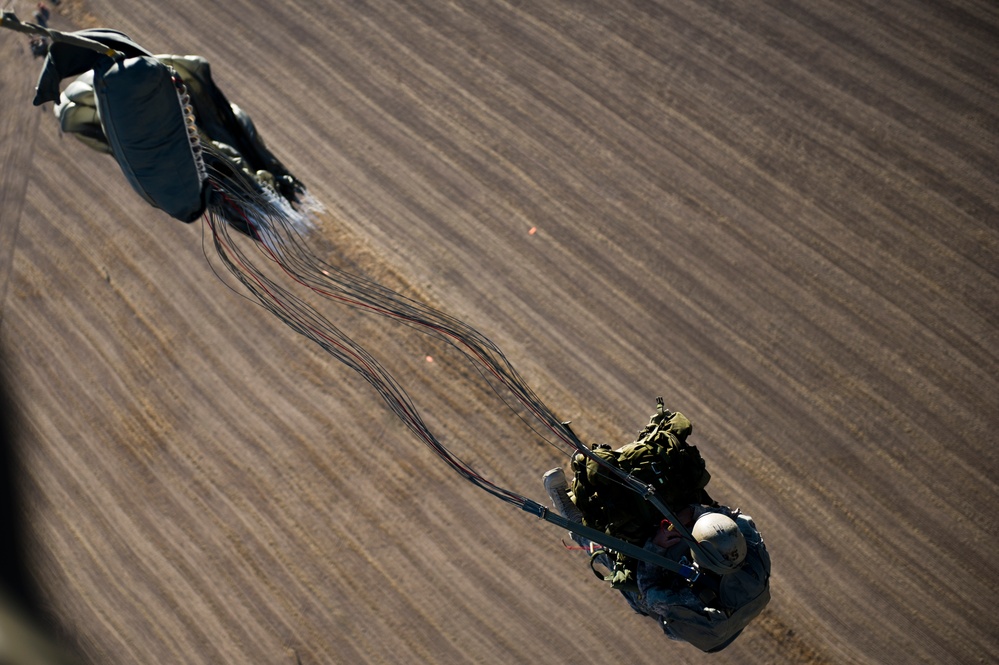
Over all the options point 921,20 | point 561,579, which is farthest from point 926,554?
point 921,20

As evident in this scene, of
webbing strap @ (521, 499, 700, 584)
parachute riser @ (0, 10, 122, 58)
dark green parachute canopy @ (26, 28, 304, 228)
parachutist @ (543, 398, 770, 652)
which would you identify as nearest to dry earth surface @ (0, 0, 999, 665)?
dark green parachute canopy @ (26, 28, 304, 228)

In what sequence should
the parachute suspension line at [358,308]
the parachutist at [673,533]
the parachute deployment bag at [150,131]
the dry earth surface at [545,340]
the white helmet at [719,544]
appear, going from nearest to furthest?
the white helmet at [719,544]
the parachutist at [673,533]
the parachute deployment bag at [150,131]
the dry earth surface at [545,340]
the parachute suspension line at [358,308]

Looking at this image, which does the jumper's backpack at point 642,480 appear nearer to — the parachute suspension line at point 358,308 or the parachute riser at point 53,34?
the parachute suspension line at point 358,308

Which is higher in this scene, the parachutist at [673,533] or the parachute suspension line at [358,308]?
the parachutist at [673,533]

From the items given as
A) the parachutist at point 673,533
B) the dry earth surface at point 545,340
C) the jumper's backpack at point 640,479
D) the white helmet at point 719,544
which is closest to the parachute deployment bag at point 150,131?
the dry earth surface at point 545,340

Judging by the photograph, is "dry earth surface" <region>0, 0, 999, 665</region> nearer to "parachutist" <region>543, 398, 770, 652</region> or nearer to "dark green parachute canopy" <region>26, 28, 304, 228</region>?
"dark green parachute canopy" <region>26, 28, 304, 228</region>

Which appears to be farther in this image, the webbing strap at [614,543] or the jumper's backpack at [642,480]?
the jumper's backpack at [642,480]

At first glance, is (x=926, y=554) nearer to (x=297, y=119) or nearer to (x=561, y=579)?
(x=561, y=579)
